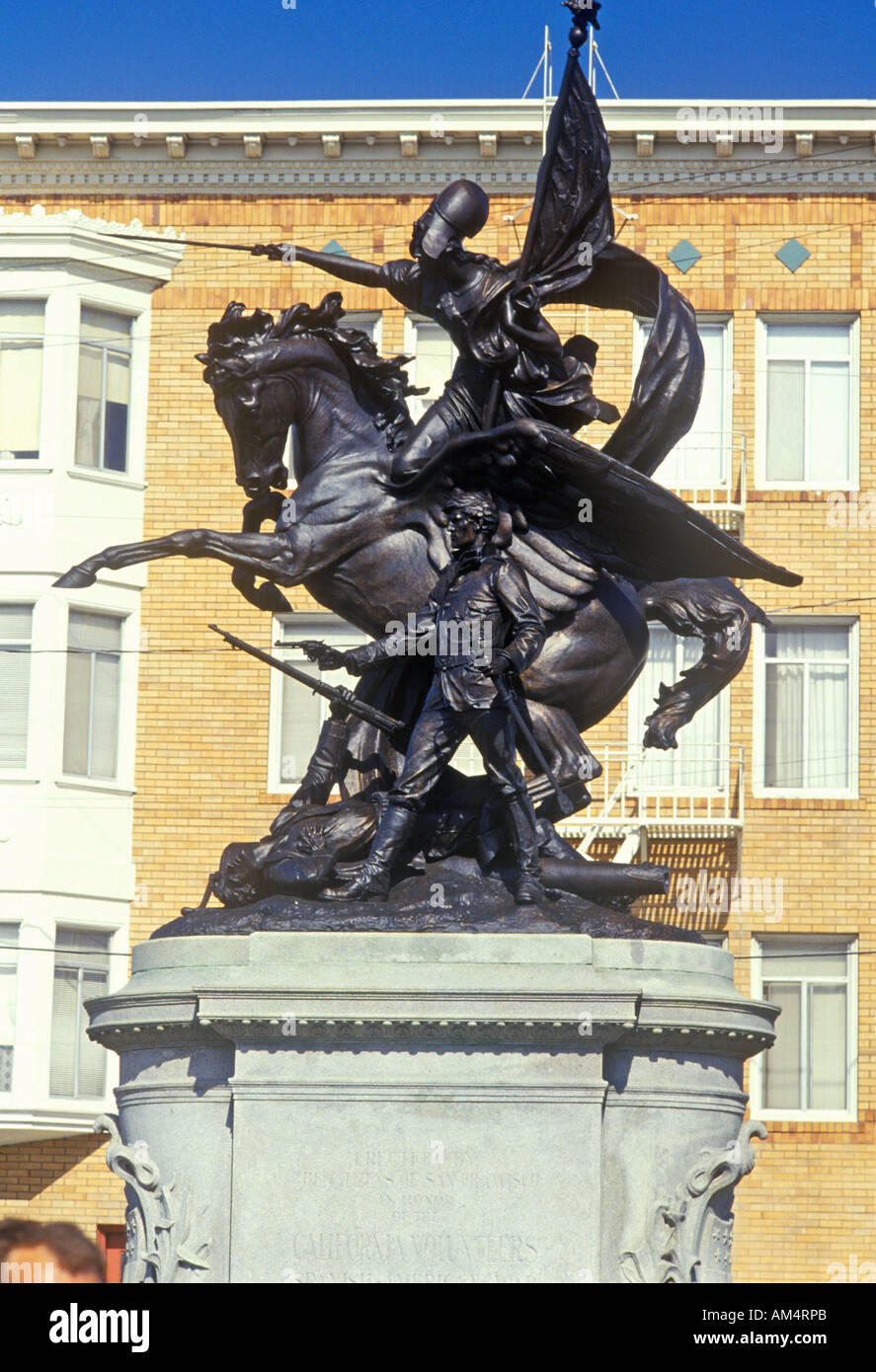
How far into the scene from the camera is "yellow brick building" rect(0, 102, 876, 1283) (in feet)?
101

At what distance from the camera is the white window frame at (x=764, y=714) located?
31.6 metres

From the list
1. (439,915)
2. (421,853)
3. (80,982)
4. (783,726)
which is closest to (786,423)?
(783,726)

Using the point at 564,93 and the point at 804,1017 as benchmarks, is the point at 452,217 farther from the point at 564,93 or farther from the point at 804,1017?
the point at 804,1017

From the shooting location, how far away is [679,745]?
31719mm

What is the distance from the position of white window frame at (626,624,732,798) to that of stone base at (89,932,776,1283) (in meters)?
19.2

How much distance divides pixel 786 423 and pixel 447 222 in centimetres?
1947

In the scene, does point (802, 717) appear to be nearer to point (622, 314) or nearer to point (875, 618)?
point (875, 618)

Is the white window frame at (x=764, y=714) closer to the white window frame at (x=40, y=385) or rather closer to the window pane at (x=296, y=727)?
the window pane at (x=296, y=727)

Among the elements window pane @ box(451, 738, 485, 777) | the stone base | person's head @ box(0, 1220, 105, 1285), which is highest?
window pane @ box(451, 738, 485, 777)

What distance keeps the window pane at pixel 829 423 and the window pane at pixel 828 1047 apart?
24.0 feet

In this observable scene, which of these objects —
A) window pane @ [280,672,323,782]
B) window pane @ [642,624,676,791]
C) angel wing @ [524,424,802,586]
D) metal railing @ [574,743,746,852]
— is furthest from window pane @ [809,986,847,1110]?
angel wing @ [524,424,802,586]

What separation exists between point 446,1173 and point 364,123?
77.6ft

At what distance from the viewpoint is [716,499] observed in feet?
106

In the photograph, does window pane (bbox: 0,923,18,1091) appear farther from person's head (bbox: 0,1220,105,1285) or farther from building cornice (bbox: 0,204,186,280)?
person's head (bbox: 0,1220,105,1285)
